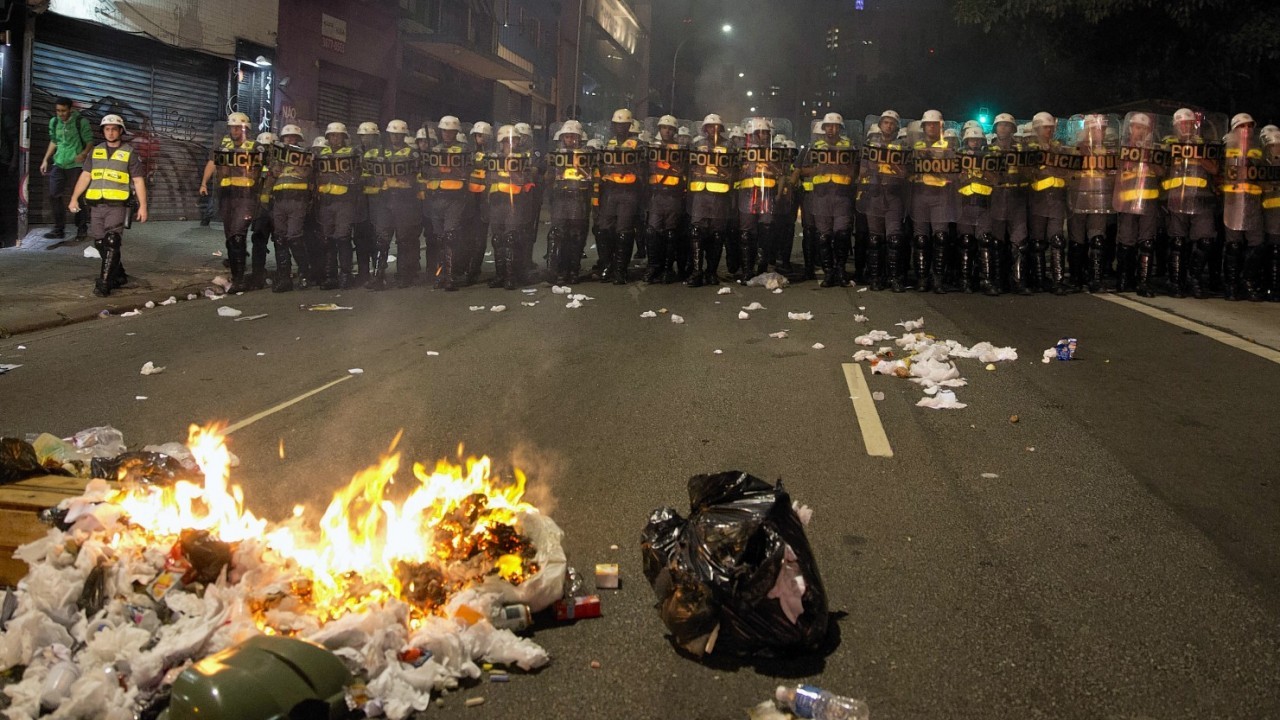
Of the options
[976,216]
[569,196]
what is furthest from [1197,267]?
[569,196]

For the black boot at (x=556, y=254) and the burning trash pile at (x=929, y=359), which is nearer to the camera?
the burning trash pile at (x=929, y=359)

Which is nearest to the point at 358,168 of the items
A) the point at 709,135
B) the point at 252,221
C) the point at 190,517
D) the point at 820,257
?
the point at 252,221

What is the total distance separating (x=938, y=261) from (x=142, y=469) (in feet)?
35.6

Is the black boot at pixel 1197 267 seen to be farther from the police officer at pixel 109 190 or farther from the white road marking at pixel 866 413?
the police officer at pixel 109 190

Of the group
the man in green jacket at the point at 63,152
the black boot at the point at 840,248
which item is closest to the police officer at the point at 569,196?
the black boot at the point at 840,248

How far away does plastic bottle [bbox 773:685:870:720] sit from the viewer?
3.23 metres

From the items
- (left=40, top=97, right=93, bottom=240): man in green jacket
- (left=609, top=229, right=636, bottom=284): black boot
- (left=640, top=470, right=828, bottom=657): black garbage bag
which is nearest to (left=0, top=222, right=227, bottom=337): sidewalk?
(left=40, top=97, right=93, bottom=240): man in green jacket

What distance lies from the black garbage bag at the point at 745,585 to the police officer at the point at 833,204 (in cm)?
1022

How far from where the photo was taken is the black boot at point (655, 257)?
46.9 ft

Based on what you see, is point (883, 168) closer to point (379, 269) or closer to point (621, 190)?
point (621, 190)

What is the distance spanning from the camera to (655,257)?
14.4 m

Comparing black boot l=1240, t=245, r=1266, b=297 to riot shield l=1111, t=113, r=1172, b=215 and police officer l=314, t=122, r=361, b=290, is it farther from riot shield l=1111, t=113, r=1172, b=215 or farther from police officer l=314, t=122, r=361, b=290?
police officer l=314, t=122, r=361, b=290

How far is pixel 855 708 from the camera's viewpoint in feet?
10.6

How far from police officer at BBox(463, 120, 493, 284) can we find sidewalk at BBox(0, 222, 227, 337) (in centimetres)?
369
